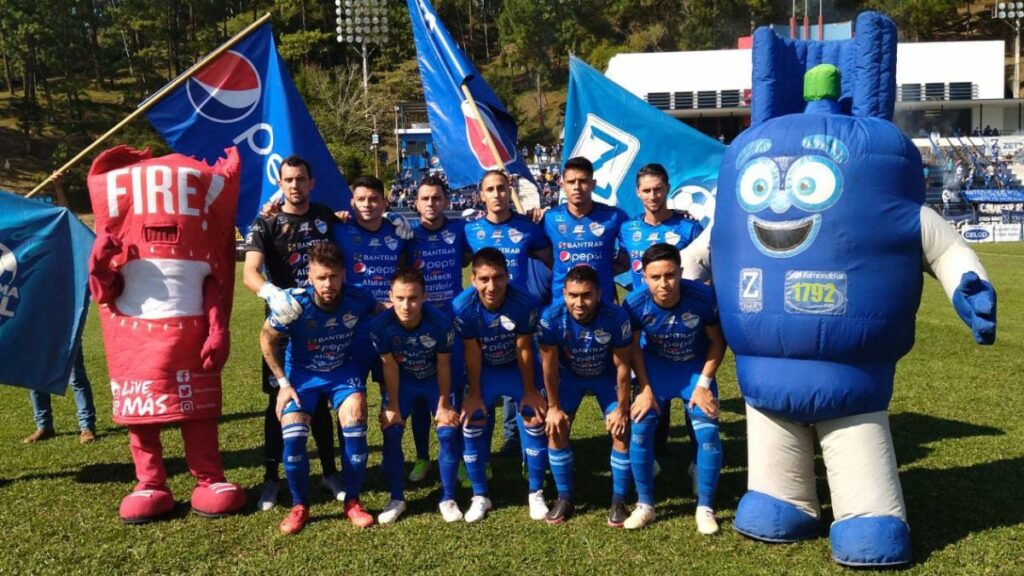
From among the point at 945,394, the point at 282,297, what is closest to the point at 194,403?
the point at 282,297

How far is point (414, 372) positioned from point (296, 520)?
104 cm

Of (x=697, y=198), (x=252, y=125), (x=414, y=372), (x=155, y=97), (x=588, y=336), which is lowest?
(x=414, y=372)

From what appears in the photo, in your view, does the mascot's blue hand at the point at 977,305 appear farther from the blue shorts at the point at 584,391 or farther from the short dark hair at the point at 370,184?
the short dark hair at the point at 370,184

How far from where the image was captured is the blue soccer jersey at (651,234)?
5508 millimetres

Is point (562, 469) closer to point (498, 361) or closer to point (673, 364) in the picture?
point (498, 361)

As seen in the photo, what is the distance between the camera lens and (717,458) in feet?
15.2

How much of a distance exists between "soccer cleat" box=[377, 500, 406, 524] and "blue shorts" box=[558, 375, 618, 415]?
110 centimetres

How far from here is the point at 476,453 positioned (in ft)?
16.1

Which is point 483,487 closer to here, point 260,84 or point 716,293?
point 716,293

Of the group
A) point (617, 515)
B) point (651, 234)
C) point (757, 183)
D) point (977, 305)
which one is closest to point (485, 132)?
point (651, 234)

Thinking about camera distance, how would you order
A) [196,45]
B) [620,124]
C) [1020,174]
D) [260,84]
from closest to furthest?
[260,84]
[620,124]
[1020,174]
[196,45]

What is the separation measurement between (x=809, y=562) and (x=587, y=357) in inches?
60.5

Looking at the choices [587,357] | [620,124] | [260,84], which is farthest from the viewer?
[620,124]

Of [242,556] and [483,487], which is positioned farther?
[483,487]
